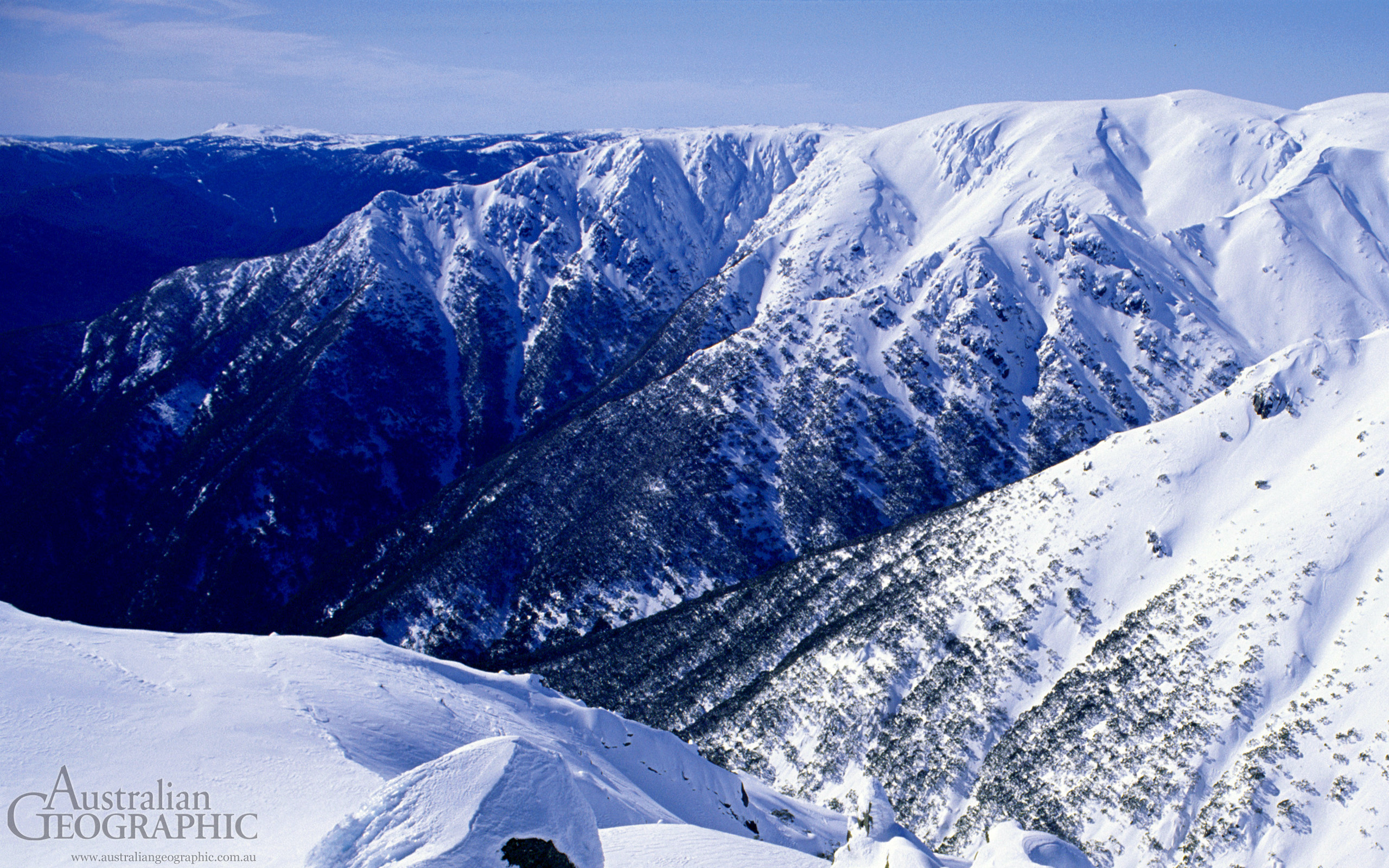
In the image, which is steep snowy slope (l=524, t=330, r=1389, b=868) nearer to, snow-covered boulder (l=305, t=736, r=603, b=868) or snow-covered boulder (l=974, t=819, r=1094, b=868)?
snow-covered boulder (l=974, t=819, r=1094, b=868)

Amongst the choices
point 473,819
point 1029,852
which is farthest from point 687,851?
point 1029,852

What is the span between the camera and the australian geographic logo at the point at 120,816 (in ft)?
77.7

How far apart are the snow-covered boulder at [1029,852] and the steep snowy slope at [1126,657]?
4327 centimetres

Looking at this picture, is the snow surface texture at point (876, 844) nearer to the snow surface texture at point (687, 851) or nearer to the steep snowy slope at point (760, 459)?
the snow surface texture at point (687, 851)

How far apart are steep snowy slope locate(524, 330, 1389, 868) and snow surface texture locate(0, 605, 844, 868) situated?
30272mm

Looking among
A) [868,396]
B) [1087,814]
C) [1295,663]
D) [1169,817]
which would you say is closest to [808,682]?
[1087,814]

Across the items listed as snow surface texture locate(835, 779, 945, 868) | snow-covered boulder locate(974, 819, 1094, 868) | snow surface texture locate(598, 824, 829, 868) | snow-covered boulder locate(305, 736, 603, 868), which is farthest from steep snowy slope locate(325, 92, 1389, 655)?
snow-covered boulder locate(305, 736, 603, 868)

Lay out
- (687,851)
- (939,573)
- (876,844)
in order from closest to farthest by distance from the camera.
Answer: (687,851) → (876,844) → (939,573)

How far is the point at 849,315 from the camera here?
7805 inches

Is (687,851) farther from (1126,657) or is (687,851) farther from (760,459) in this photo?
(760,459)

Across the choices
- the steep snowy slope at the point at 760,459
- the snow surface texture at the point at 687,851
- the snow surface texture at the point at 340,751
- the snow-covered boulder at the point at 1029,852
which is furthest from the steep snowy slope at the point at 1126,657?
the snow surface texture at the point at 687,851

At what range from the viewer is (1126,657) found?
80.2m

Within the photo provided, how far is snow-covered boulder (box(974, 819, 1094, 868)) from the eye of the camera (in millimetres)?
28828

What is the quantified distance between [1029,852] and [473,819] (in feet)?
76.4
